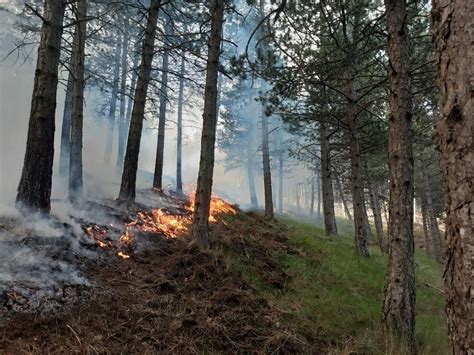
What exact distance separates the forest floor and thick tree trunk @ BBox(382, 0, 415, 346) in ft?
1.32

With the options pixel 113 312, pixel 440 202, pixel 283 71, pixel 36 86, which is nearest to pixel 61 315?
pixel 113 312

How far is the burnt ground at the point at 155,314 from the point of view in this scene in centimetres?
355

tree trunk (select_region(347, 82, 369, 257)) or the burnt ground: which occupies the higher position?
tree trunk (select_region(347, 82, 369, 257))

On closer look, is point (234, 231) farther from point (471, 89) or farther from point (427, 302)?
point (471, 89)

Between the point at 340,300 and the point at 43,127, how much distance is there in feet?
19.3

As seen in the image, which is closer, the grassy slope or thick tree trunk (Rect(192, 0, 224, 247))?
the grassy slope

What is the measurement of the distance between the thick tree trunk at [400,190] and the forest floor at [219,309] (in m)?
0.40

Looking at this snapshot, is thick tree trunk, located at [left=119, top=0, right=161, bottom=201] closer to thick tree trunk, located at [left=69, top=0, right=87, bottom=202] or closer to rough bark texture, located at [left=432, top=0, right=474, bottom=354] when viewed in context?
thick tree trunk, located at [left=69, top=0, right=87, bottom=202]

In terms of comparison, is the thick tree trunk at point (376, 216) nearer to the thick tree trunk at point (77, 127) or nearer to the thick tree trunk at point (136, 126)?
the thick tree trunk at point (136, 126)

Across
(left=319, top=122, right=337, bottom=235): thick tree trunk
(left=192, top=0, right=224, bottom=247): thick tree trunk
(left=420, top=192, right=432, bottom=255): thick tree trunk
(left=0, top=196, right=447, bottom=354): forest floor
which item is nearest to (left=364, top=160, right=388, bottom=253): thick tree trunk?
(left=319, top=122, right=337, bottom=235): thick tree trunk

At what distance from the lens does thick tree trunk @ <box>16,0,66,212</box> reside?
587 centimetres

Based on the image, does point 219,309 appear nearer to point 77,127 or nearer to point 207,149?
point 207,149

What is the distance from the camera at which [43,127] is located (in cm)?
606

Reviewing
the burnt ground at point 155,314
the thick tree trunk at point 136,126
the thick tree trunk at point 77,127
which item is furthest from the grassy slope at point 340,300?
the thick tree trunk at point 77,127
